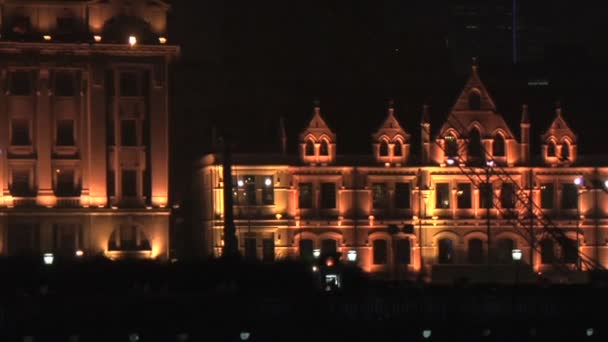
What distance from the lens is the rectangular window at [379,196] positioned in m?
98.4

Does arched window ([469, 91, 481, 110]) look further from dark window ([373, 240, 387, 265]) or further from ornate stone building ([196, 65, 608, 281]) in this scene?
dark window ([373, 240, 387, 265])

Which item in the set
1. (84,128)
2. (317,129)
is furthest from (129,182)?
(317,129)

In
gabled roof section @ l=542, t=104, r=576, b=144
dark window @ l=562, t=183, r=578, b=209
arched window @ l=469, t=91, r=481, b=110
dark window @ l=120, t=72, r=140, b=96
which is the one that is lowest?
dark window @ l=562, t=183, r=578, b=209

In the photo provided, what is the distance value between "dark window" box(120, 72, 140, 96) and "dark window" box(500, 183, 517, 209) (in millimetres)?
23156

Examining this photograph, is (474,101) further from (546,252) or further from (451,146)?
(546,252)

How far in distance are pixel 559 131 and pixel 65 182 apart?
100ft

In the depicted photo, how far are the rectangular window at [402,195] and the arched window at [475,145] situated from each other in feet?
14.8

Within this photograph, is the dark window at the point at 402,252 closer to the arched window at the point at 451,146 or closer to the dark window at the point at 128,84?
the arched window at the point at 451,146

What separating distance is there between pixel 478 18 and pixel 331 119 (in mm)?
25190

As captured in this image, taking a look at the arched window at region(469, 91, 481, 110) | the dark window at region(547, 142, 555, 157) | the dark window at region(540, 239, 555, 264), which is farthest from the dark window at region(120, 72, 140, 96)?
the dark window at region(540, 239, 555, 264)

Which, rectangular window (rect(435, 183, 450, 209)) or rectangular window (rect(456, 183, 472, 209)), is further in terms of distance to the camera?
rectangular window (rect(456, 183, 472, 209))

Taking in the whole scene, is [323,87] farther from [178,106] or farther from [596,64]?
[596,64]

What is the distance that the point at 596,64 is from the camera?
114938mm

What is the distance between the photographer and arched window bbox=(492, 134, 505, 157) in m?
99.3
